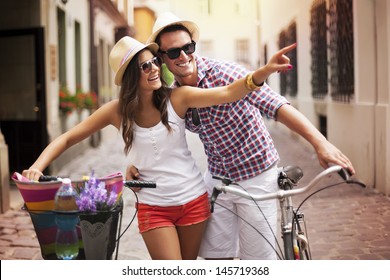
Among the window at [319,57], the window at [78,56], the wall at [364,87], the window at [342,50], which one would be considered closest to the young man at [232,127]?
the wall at [364,87]

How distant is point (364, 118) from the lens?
455 cm

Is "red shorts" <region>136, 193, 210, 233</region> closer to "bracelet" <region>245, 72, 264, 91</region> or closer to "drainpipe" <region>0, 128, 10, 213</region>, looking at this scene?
"bracelet" <region>245, 72, 264, 91</region>

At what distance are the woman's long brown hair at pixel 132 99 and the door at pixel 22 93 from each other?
415 centimetres

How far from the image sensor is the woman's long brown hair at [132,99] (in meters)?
1.99

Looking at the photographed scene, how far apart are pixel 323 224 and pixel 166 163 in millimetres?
1665

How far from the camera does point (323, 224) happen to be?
11.2ft

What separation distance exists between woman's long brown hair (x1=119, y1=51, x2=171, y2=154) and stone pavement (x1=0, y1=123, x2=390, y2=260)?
0.28 meters

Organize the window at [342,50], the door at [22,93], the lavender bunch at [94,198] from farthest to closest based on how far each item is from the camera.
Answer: the door at [22,93]
the window at [342,50]
the lavender bunch at [94,198]

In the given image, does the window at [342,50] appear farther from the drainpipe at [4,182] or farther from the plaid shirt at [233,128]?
the drainpipe at [4,182]

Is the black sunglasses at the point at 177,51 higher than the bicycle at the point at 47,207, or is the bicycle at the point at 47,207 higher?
the black sunglasses at the point at 177,51

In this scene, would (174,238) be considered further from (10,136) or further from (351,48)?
(10,136)

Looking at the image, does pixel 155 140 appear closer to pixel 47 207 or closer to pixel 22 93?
pixel 47 207
